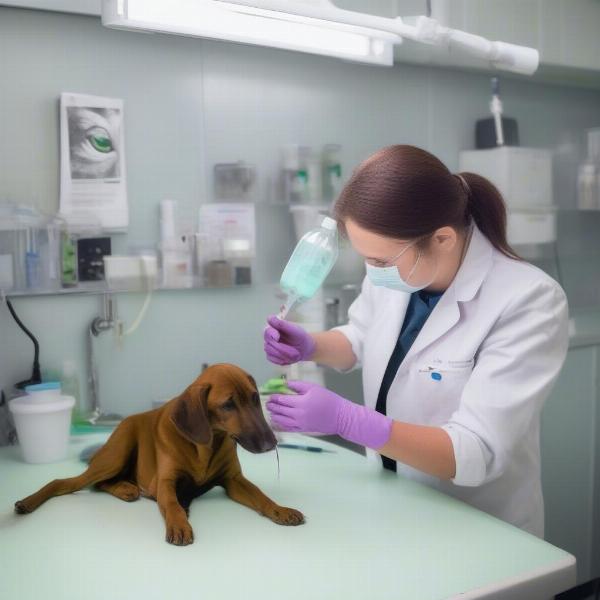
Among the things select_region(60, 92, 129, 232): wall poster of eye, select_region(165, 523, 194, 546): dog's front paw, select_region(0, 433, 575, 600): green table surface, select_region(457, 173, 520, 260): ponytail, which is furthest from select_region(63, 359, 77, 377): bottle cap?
select_region(457, 173, 520, 260): ponytail

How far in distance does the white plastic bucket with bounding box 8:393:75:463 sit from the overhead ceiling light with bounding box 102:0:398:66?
32.3 inches

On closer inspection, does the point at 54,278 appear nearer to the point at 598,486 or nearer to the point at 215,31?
the point at 215,31

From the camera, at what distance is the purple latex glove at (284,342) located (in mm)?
1420

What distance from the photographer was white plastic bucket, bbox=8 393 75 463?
150cm

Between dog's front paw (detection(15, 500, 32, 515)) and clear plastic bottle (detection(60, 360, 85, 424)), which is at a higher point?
clear plastic bottle (detection(60, 360, 85, 424))

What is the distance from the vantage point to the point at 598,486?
2.55 m

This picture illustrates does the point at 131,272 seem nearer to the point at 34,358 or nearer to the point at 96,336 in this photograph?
the point at 96,336

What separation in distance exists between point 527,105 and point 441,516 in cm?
213

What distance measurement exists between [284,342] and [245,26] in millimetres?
651

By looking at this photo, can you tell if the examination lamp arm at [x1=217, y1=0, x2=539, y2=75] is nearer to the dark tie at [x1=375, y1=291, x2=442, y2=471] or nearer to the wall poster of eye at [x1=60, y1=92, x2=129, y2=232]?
the dark tie at [x1=375, y1=291, x2=442, y2=471]

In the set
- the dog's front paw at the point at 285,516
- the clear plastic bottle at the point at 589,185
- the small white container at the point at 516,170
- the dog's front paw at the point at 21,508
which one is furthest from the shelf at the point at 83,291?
the clear plastic bottle at the point at 589,185

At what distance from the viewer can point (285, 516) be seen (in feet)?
3.76

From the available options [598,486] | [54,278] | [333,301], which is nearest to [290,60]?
[333,301]

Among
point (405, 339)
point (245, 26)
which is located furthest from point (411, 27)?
point (405, 339)
